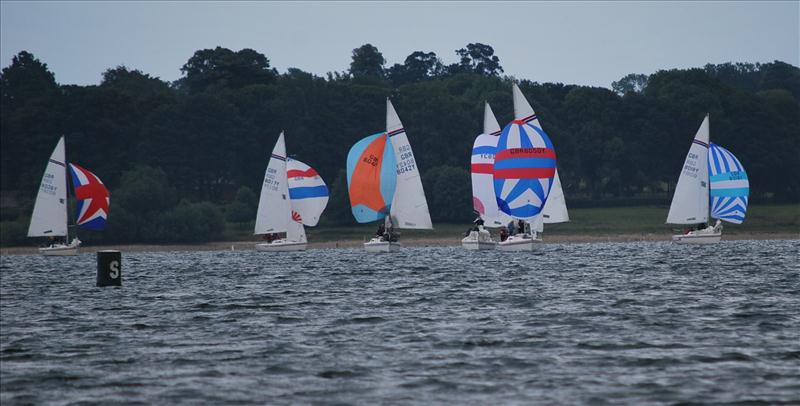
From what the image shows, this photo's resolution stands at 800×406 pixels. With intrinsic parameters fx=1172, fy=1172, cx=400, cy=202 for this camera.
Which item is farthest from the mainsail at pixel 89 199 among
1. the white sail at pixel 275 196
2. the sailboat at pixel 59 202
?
the white sail at pixel 275 196

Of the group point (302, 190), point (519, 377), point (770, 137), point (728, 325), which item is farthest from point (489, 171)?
point (770, 137)

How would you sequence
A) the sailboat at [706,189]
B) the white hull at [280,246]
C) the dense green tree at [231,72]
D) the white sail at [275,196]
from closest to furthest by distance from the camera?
the sailboat at [706,189], the white sail at [275,196], the white hull at [280,246], the dense green tree at [231,72]

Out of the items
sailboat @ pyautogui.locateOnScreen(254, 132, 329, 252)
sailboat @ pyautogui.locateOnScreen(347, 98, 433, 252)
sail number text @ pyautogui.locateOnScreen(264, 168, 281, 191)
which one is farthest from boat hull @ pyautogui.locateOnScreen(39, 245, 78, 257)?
sailboat @ pyautogui.locateOnScreen(347, 98, 433, 252)

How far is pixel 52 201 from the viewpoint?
294 feet

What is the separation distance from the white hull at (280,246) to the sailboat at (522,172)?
70.3 feet

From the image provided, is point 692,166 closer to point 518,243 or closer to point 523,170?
point 518,243

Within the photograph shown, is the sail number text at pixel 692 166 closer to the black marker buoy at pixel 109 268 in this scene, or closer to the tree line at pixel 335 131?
the tree line at pixel 335 131

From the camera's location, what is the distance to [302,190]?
9044 centimetres

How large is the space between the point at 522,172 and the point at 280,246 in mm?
24843

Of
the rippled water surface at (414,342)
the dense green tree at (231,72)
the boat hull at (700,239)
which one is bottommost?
the rippled water surface at (414,342)

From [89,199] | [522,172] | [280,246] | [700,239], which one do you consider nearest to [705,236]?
[700,239]

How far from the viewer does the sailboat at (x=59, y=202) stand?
8925cm

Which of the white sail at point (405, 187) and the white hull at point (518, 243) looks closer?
the white hull at point (518, 243)

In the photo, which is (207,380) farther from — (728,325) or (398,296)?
(398,296)
